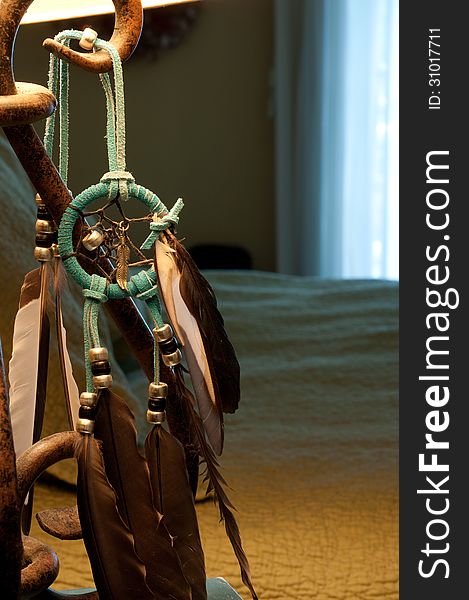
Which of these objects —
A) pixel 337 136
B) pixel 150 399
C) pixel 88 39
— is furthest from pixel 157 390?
pixel 337 136

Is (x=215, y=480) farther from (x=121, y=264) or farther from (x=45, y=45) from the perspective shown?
(x=45, y=45)

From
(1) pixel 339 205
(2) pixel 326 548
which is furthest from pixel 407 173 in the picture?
(1) pixel 339 205

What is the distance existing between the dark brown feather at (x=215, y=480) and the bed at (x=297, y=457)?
231 millimetres

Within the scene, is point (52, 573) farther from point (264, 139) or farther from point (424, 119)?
point (264, 139)

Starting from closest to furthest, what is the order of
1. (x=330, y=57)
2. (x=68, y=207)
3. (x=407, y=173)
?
(x=68, y=207) < (x=407, y=173) < (x=330, y=57)

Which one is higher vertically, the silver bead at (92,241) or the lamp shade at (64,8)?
the lamp shade at (64,8)

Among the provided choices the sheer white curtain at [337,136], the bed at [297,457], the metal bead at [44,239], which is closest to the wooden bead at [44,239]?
the metal bead at [44,239]

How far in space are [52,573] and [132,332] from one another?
0.15 metres

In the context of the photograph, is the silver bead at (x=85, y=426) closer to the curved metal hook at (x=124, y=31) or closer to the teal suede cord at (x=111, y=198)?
the teal suede cord at (x=111, y=198)

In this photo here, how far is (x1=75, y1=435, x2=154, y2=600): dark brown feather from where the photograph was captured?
1.46ft

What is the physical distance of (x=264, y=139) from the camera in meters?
3.97

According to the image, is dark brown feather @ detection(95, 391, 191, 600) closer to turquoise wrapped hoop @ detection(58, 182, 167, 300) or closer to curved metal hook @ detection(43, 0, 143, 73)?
turquoise wrapped hoop @ detection(58, 182, 167, 300)

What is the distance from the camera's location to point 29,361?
0.53 meters

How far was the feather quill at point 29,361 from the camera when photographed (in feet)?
1.71
